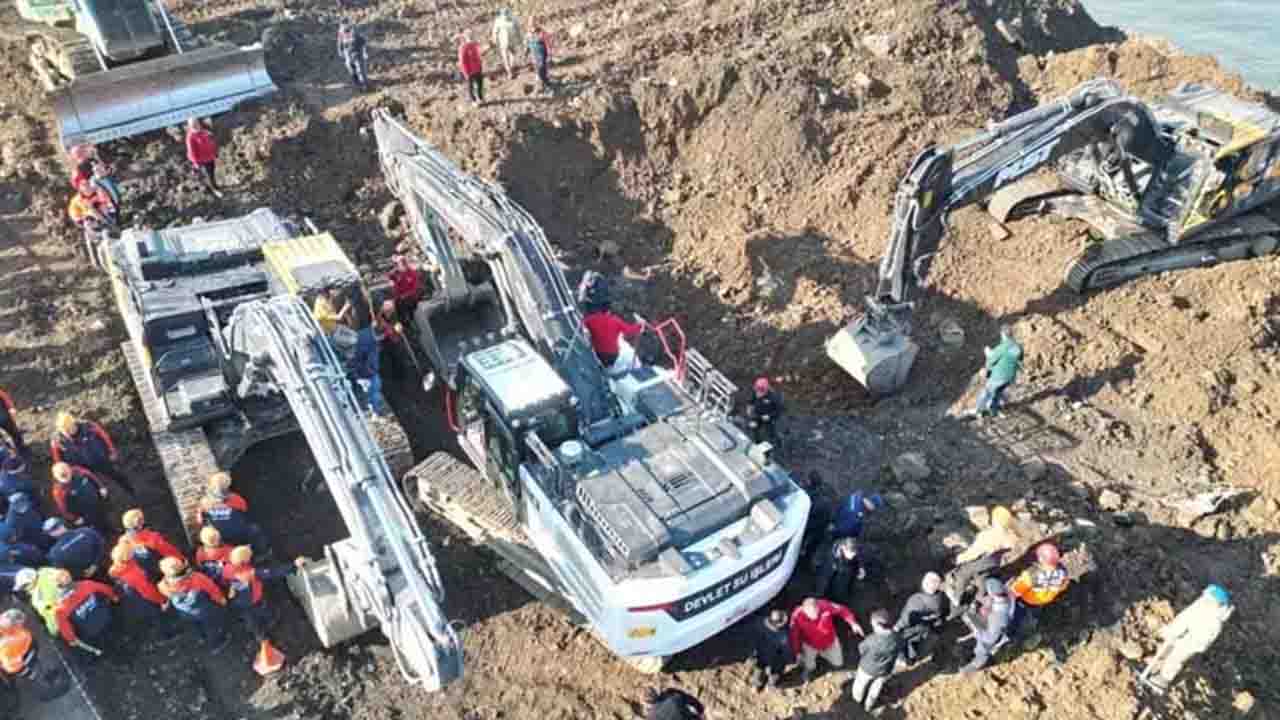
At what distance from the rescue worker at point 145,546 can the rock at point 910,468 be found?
25.9 feet

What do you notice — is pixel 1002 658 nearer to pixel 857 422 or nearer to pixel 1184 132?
pixel 857 422

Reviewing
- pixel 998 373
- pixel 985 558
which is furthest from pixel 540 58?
pixel 985 558

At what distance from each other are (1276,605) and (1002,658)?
11.3 feet

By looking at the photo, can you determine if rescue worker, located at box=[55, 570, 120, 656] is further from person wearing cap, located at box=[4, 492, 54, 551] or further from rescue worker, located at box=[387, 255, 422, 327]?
rescue worker, located at box=[387, 255, 422, 327]

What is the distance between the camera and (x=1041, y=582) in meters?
9.66

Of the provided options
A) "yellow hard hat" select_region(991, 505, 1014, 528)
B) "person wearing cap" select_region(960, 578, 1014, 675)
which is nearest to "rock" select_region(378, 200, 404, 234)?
"yellow hard hat" select_region(991, 505, 1014, 528)

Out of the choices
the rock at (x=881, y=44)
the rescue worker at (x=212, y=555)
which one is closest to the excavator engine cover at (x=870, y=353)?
the rock at (x=881, y=44)

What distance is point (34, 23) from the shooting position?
58.4ft

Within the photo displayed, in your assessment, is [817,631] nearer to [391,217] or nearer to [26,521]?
[26,521]

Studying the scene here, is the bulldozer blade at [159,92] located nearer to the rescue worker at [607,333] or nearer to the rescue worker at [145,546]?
the rescue worker at [607,333]

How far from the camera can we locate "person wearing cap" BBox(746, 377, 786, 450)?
39.4ft

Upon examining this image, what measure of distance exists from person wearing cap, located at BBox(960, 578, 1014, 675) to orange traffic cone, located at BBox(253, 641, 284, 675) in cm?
673

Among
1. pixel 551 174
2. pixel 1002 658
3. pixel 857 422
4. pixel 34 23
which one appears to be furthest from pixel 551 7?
pixel 1002 658

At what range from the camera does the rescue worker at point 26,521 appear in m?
10.0
